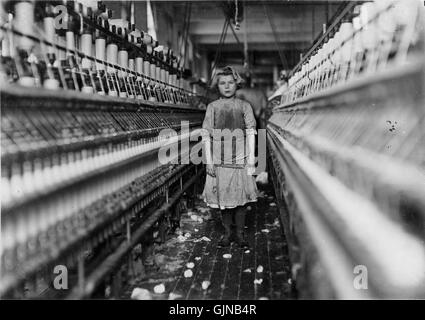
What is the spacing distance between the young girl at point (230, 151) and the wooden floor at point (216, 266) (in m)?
0.26

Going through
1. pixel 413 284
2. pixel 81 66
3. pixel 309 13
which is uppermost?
pixel 309 13

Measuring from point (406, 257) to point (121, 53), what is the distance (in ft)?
11.3

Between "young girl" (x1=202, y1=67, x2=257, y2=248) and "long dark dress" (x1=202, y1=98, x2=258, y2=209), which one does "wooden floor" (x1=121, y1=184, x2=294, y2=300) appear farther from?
"long dark dress" (x1=202, y1=98, x2=258, y2=209)

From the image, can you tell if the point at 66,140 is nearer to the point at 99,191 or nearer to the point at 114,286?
the point at 99,191

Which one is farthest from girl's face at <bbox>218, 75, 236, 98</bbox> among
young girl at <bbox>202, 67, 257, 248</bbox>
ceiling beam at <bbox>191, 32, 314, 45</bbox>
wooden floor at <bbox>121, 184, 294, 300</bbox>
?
ceiling beam at <bbox>191, 32, 314, 45</bbox>

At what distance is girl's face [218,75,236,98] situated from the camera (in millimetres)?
4020

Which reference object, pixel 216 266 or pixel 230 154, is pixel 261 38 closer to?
pixel 230 154

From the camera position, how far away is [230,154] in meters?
4.01

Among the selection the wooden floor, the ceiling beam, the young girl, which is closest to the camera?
the wooden floor

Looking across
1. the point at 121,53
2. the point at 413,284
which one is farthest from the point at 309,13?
the point at 413,284

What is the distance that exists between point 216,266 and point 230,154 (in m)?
1.02
